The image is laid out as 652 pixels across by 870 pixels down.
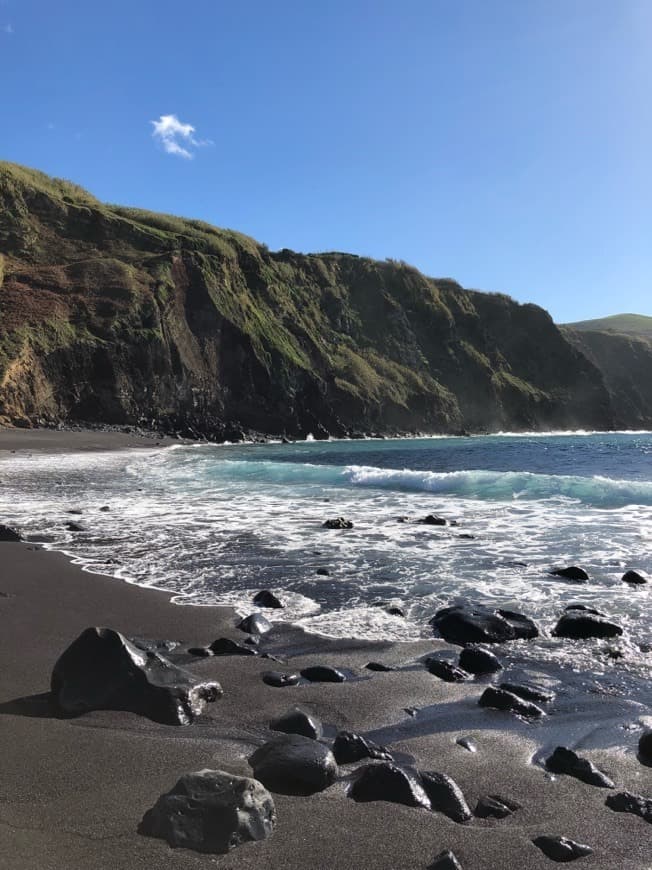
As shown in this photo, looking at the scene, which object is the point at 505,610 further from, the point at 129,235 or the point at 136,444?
the point at 129,235

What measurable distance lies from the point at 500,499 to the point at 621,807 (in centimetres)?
1410

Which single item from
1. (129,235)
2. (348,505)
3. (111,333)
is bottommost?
(348,505)

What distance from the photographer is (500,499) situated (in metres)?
16.8

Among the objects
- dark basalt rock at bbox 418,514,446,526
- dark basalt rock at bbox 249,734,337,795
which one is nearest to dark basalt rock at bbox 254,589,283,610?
dark basalt rock at bbox 249,734,337,795

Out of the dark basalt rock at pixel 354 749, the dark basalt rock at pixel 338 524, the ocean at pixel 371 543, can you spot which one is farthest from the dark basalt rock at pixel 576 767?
the dark basalt rock at pixel 338 524

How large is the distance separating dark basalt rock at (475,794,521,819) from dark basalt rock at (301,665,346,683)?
72.9 inches

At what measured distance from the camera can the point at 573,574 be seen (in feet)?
26.6

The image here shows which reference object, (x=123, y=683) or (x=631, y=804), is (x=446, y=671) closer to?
(x=631, y=804)

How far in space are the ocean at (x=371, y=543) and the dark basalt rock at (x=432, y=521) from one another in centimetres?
27

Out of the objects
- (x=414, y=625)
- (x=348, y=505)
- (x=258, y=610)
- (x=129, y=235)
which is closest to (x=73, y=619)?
(x=258, y=610)

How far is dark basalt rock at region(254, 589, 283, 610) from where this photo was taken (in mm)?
6914

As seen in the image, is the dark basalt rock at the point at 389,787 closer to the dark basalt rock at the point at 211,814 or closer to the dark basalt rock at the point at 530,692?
the dark basalt rock at the point at 211,814

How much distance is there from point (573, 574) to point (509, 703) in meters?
4.27

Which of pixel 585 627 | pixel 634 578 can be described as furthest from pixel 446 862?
pixel 634 578
